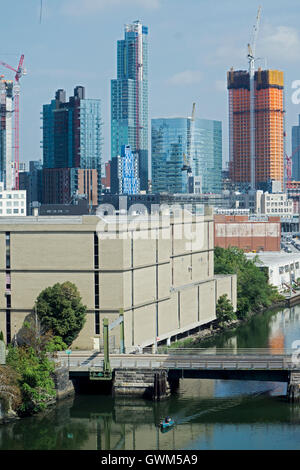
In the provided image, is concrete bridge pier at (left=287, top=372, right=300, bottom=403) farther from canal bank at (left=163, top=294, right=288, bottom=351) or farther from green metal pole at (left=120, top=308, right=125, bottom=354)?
green metal pole at (left=120, top=308, right=125, bottom=354)

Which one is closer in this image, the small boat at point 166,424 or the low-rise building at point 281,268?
the small boat at point 166,424

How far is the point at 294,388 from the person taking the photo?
36.6m

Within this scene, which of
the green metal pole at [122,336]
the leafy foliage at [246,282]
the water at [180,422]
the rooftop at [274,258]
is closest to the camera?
the water at [180,422]

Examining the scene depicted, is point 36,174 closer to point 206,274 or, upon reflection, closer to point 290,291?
point 290,291

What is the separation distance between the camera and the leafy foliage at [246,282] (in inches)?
2412

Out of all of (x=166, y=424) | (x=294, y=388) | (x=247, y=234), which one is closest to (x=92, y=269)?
(x=294, y=388)

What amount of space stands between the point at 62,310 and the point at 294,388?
10.6m

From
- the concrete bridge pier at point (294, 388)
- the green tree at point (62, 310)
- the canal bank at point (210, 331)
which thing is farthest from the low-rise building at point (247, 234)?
the concrete bridge pier at point (294, 388)

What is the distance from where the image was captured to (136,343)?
4344 cm

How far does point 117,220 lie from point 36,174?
152335mm

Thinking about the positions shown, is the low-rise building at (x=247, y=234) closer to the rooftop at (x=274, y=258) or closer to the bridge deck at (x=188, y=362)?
the rooftop at (x=274, y=258)

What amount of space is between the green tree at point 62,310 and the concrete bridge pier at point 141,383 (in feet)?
14.6

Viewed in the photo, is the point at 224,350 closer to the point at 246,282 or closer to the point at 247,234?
the point at 246,282

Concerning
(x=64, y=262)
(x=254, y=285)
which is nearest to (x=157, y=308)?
(x=64, y=262)
